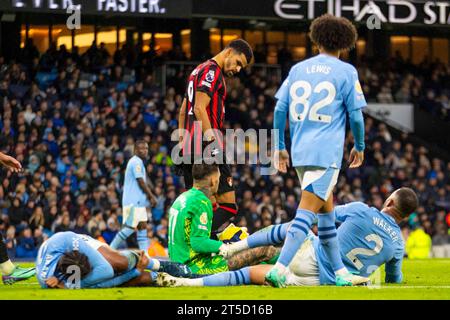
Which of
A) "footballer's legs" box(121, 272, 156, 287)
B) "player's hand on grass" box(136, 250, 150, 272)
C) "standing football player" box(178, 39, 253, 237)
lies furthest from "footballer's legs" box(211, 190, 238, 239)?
"player's hand on grass" box(136, 250, 150, 272)

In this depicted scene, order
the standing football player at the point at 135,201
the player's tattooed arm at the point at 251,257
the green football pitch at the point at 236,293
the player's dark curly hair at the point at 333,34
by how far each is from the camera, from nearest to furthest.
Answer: the green football pitch at the point at 236,293, the player's dark curly hair at the point at 333,34, the player's tattooed arm at the point at 251,257, the standing football player at the point at 135,201

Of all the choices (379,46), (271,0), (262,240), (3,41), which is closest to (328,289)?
(262,240)

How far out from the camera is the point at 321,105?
8.48m

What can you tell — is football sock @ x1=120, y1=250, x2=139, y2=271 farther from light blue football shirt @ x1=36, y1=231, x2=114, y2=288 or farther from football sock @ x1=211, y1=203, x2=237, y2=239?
football sock @ x1=211, y1=203, x2=237, y2=239

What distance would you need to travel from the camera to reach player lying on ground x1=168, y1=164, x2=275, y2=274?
888 centimetres

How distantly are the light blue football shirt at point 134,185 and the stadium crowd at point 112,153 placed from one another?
3746 mm

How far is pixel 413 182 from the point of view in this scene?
26.2 metres

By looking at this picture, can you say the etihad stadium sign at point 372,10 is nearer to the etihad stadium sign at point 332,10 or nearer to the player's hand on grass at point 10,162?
the etihad stadium sign at point 332,10

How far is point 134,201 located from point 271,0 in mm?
9049

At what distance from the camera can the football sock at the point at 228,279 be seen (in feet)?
28.7

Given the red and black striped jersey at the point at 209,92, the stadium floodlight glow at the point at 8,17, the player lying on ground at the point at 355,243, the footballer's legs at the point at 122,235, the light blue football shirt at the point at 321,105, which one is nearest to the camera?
the light blue football shirt at the point at 321,105

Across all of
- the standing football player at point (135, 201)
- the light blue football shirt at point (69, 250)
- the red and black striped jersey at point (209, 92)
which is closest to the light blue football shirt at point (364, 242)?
the red and black striped jersey at point (209, 92)

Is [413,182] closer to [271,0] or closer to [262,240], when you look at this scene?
[271,0]

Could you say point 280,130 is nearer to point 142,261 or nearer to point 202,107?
point 142,261
